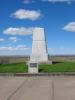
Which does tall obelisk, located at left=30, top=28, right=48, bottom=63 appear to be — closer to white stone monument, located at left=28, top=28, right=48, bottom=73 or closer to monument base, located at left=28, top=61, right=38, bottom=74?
white stone monument, located at left=28, top=28, right=48, bottom=73

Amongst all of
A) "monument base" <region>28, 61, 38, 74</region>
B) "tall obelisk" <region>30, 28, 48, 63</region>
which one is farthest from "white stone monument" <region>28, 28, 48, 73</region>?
"monument base" <region>28, 61, 38, 74</region>

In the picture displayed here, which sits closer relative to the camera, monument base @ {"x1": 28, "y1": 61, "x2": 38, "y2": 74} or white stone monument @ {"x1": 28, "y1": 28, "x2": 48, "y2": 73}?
monument base @ {"x1": 28, "y1": 61, "x2": 38, "y2": 74}

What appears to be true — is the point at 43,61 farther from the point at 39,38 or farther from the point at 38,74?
the point at 38,74

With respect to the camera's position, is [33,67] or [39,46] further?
[39,46]

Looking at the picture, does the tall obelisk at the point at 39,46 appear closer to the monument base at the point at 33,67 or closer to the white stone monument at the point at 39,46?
the white stone monument at the point at 39,46

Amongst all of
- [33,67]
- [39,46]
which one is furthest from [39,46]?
[33,67]

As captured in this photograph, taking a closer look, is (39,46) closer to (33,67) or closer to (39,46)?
(39,46)
